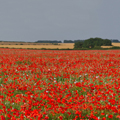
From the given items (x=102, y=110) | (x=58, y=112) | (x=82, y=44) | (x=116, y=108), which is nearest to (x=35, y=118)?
(x=58, y=112)

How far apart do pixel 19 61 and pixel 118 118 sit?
10.6 meters

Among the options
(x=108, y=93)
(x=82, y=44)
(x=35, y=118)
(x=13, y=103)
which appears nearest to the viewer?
(x=35, y=118)

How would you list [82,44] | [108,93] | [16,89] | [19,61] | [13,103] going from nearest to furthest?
[13,103], [108,93], [16,89], [19,61], [82,44]

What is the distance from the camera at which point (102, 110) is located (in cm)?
444

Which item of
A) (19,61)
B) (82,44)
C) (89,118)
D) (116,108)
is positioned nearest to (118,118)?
(116,108)

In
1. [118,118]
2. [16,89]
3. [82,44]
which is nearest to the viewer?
[118,118]

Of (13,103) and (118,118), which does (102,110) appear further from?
(13,103)

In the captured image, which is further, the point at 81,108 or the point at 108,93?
the point at 108,93

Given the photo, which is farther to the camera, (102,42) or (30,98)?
(102,42)

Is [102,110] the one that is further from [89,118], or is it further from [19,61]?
[19,61]

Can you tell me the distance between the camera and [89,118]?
13.7 feet

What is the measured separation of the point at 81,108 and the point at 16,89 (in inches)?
112

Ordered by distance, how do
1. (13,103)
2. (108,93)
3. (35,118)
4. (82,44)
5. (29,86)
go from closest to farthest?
(35,118) → (13,103) → (108,93) → (29,86) → (82,44)

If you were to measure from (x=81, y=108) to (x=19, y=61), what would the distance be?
10.1m
